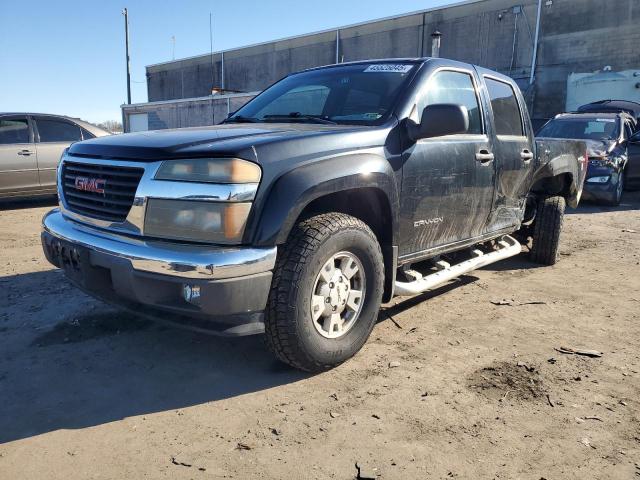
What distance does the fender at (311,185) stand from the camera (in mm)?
2525

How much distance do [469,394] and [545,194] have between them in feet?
11.5

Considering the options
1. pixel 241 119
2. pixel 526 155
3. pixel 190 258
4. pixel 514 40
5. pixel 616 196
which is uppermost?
pixel 514 40

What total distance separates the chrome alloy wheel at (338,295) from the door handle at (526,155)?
2.32 metres

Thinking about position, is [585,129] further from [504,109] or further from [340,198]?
[340,198]

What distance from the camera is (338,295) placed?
2.96 m

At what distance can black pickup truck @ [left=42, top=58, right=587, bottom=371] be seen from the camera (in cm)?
248

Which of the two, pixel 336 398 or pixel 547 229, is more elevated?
pixel 547 229

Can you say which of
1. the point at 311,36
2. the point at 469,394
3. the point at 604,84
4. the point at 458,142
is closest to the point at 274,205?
the point at 469,394

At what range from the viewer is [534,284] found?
4.91 m

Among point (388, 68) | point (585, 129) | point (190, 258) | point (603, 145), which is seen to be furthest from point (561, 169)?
point (585, 129)

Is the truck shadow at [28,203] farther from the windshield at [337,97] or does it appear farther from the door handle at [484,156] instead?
the door handle at [484,156]

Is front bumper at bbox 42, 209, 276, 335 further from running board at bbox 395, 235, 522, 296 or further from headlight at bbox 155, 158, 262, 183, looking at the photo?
running board at bbox 395, 235, 522, 296

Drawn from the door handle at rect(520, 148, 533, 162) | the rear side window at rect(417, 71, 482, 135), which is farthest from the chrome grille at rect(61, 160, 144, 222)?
the door handle at rect(520, 148, 533, 162)

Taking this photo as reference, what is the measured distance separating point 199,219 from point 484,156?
2.39m
